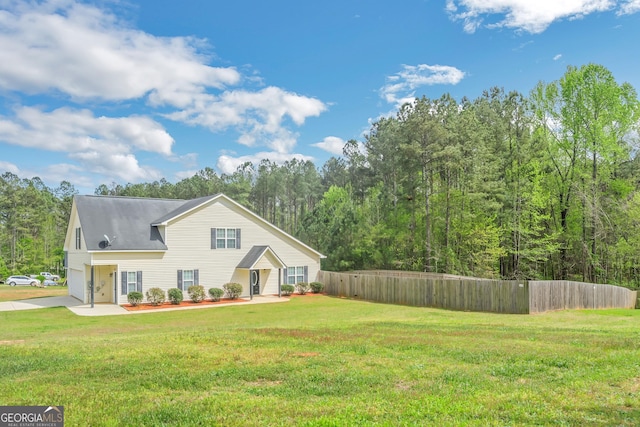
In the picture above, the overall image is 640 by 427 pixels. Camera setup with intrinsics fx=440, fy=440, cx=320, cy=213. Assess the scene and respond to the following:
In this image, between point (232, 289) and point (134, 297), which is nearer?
point (134, 297)

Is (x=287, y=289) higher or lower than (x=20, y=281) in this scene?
higher

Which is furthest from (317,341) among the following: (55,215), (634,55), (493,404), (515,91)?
(55,215)

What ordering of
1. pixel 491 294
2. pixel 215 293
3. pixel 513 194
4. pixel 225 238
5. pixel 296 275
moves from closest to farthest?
1. pixel 491 294
2. pixel 215 293
3. pixel 225 238
4. pixel 296 275
5. pixel 513 194

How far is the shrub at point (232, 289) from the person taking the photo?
27.0 m

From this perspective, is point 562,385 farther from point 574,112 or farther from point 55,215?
point 55,215

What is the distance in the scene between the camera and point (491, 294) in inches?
822

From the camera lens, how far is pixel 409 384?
6.64 metres

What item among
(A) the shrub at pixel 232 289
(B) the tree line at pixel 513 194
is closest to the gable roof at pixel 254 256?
(A) the shrub at pixel 232 289

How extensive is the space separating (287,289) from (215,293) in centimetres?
502

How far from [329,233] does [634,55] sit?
2492cm

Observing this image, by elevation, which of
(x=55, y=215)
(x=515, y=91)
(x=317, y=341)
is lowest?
(x=317, y=341)

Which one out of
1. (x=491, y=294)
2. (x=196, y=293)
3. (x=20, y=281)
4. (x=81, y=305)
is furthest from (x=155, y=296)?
(x=20, y=281)

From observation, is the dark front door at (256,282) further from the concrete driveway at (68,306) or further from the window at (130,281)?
the concrete driveway at (68,306)

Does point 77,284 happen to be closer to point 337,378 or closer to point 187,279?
point 187,279
